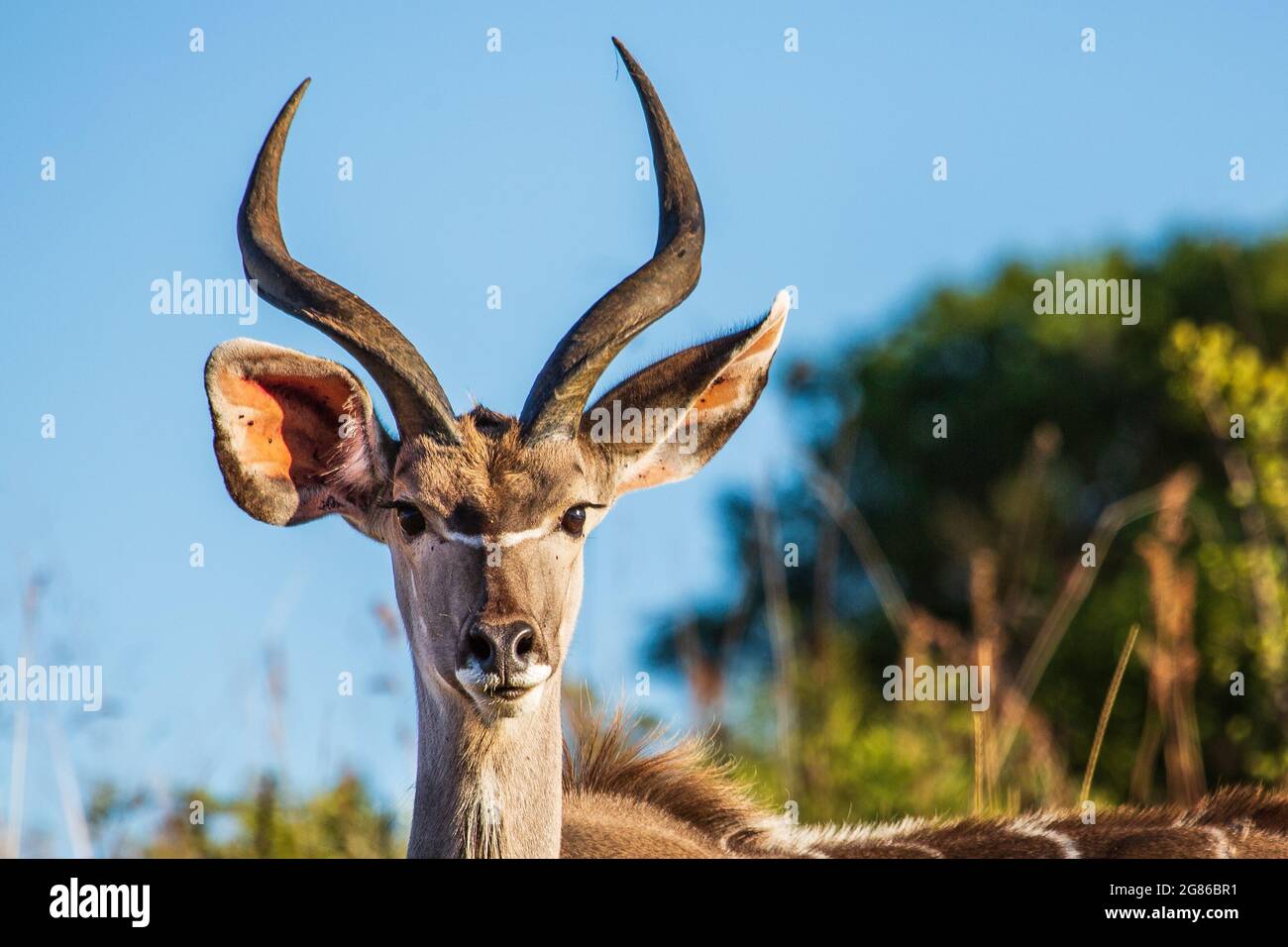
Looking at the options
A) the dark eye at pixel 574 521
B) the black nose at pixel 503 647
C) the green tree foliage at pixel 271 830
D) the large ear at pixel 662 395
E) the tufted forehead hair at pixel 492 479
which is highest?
the large ear at pixel 662 395

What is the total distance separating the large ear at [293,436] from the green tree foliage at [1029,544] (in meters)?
2.73

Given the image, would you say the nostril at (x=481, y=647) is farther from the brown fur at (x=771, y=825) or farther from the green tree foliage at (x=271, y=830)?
the green tree foliage at (x=271, y=830)

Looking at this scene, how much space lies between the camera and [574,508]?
614cm

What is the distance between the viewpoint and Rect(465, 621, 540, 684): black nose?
5.57 meters

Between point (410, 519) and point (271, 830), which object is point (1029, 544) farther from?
point (410, 519)

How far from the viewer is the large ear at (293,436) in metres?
6.21

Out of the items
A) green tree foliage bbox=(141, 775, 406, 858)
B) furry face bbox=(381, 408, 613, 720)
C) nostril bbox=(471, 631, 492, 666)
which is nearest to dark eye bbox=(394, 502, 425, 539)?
furry face bbox=(381, 408, 613, 720)

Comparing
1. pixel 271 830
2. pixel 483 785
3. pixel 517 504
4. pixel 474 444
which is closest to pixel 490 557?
pixel 517 504

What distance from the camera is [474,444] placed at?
6125 millimetres

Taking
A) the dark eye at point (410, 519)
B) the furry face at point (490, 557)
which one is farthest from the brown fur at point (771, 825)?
the dark eye at point (410, 519)
